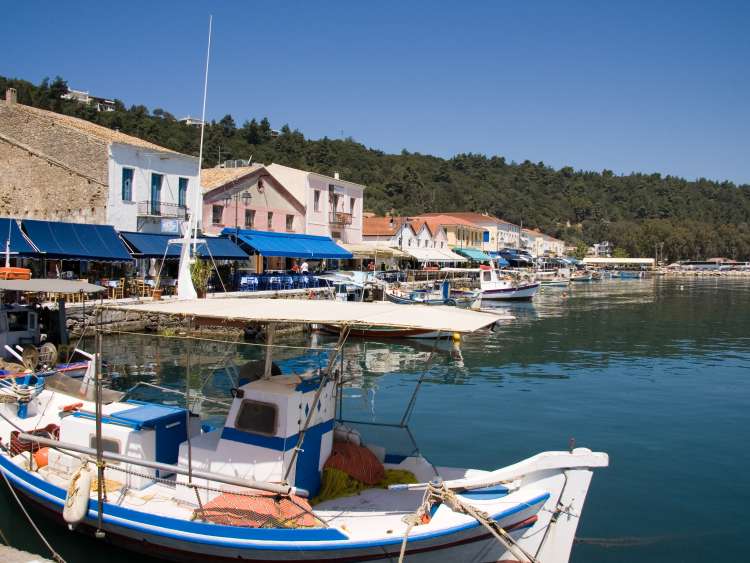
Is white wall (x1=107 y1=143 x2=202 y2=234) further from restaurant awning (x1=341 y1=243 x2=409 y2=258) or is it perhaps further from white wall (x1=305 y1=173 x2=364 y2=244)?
restaurant awning (x1=341 y1=243 x2=409 y2=258)

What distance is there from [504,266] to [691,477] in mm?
83293

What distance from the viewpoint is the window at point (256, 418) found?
28.5 feet

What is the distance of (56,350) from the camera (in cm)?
1844

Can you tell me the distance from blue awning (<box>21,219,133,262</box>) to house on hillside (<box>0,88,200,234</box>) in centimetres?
259

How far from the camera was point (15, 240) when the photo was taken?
27891mm

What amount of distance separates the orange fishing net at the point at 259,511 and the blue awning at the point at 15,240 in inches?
919

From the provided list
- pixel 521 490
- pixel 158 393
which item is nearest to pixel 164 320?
pixel 158 393

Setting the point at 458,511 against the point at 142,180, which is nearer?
the point at 458,511

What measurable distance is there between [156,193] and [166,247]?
4.57m

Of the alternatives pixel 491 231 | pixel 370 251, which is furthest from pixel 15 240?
pixel 491 231

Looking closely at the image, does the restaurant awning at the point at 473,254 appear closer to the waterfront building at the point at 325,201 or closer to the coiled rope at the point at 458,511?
the waterfront building at the point at 325,201

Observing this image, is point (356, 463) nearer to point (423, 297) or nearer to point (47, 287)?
point (47, 287)

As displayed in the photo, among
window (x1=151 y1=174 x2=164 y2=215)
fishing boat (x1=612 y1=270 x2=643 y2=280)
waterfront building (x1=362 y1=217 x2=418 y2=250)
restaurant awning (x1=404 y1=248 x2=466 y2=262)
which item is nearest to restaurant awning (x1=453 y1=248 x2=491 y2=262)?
restaurant awning (x1=404 y1=248 x2=466 y2=262)

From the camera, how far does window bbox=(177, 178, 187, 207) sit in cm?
3866
